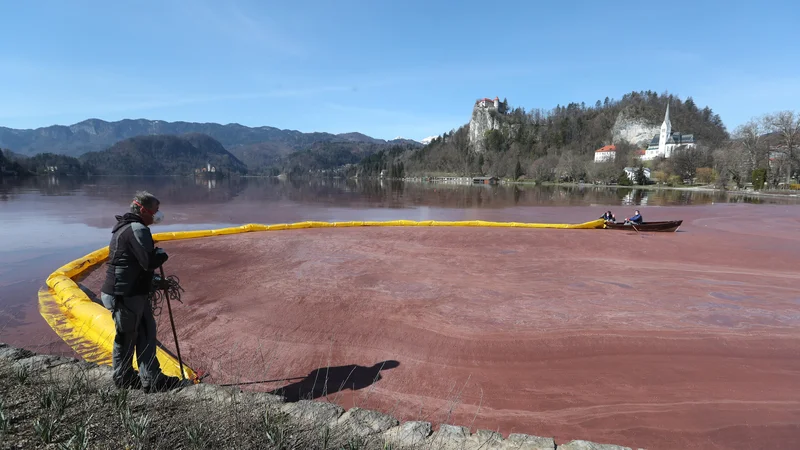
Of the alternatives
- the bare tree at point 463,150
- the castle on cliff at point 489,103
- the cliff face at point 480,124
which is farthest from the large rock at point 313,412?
the castle on cliff at point 489,103

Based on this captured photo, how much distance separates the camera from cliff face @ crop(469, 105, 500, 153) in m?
167

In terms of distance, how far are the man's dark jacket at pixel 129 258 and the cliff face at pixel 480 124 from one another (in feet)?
545

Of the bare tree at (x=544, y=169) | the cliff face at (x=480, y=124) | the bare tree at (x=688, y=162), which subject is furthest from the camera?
the cliff face at (x=480, y=124)

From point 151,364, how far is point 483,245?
12557mm

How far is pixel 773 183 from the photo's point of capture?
66.3 m

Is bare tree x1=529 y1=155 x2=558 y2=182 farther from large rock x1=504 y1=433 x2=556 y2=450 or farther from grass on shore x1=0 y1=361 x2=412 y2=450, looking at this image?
grass on shore x1=0 y1=361 x2=412 y2=450

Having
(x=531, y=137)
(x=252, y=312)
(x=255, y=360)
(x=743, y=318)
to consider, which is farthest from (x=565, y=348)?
(x=531, y=137)

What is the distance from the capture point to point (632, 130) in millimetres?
142625

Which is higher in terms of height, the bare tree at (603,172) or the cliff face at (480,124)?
the cliff face at (480,124)

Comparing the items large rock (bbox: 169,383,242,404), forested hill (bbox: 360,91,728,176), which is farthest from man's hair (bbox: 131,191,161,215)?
forested hill (bbox: 360,91,728,176)

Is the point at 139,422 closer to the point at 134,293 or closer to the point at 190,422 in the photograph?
the point at 190,422

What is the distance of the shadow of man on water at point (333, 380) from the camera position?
4.80m

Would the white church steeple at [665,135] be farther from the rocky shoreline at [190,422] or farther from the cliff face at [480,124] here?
the rocky shoreline at [190,422]

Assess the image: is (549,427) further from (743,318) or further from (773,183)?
(773,183)
